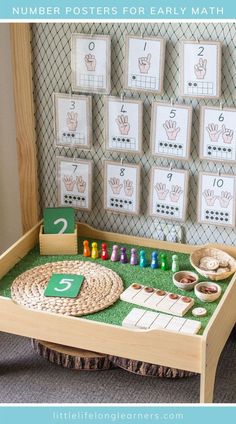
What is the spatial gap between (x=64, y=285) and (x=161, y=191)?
490 millimetres

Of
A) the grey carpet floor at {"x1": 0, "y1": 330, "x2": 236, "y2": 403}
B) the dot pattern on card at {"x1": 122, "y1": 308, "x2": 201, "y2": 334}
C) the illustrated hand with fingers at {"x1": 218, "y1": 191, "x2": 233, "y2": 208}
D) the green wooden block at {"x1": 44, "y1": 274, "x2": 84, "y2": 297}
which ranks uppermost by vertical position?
the illustrated hand with fingers at {"x1": 218, "y1": 191, "x2": 233, "y2": 208}

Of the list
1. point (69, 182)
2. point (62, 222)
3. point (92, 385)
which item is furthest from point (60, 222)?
point (92, 385)

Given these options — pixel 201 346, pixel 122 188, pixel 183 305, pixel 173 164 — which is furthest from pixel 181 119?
pixel 201 346

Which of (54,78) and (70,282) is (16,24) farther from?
(70,282)

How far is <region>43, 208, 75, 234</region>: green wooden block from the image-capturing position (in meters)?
2.78

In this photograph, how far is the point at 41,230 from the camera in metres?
2.78

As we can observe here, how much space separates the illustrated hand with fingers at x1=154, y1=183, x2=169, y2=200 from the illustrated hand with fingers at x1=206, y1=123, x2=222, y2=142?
26cm

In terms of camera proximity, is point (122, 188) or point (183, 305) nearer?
point (183, 305)

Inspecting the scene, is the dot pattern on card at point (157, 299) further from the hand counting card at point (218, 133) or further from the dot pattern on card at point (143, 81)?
the dot pattern on card at point (143, 81)

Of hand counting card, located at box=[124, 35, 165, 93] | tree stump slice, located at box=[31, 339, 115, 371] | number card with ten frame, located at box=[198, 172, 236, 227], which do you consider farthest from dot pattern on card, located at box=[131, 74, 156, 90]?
tree stump slice, located at box=[31, 339, 115, 371]

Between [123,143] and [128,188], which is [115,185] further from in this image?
[123,143]

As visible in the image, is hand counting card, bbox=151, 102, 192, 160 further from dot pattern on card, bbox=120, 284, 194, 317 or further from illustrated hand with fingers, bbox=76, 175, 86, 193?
dot pattern on card, bbox=120, 284, 194, 317

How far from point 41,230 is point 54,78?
55 centimetres

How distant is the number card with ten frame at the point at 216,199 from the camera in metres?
2.61
